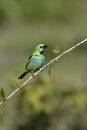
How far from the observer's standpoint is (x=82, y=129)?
27.7ft

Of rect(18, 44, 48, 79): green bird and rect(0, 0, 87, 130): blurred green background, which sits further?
rect(0, 0, 87, 130): blurred green background

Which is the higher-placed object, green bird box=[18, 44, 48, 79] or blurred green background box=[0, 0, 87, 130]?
green bird box=[18, 44, 48, 79]

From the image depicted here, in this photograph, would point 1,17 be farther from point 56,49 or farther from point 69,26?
point 56,49

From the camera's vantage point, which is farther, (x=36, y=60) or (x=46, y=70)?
(x=46, y=70)

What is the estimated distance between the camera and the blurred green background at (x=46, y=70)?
809 cm

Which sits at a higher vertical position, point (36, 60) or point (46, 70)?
point (36, 60)

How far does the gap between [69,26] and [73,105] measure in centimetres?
868

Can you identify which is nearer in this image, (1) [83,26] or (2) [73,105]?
(2) [73,105]

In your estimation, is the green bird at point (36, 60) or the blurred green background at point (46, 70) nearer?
the green bird at point (36, 60)

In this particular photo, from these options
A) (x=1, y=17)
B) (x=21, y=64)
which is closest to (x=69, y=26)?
(x=1, y=17)

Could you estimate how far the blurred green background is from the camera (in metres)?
8.09

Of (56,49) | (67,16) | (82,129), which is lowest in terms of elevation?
(67,16)

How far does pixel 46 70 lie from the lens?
1238cm

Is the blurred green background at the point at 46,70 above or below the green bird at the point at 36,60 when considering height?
below
